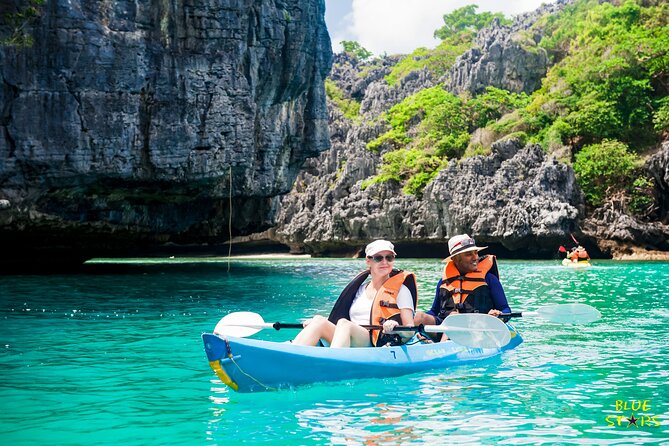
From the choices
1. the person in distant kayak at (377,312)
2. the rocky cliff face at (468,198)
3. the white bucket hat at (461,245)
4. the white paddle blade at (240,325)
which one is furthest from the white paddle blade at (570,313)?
the rocky cliff face at (468,198)

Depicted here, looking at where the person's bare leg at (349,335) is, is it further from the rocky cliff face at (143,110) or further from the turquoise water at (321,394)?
the rocky cliff face at (143,110)

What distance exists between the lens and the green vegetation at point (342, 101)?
73.8 meters

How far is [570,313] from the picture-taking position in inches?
363

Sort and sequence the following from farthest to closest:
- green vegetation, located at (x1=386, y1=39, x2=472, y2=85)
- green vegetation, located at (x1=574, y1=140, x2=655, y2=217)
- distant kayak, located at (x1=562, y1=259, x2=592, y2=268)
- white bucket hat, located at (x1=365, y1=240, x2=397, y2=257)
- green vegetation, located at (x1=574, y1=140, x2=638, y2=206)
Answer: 1. green vegetation, located at (x1=386, y1=39, x2=472, y2=85)
2. green vegetation, located at (x1=574, y1=140, x2=638, y2=206)
3. green vegetation, located at (x1=574, y1=140, x2=655, y2=217)
4. distant kayak, located at (x1=562, y1=259, x2=592, y2=268)
5. white bucket hat, located at (x1=365, y1=240, x2=397, y2=257)

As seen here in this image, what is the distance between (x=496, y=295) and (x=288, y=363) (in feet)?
9.92

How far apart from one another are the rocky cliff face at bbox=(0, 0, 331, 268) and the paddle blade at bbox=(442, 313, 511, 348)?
16.8 metres

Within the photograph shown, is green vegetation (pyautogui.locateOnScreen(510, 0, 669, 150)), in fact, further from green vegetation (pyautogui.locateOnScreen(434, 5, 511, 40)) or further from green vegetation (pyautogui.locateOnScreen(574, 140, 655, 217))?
green vegetation (pyautogui.locateOnScreen(434, 5, 511, 40))

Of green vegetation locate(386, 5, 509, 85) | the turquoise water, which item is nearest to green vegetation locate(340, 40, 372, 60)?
green vegetation locate(386, 5, 509, 85)

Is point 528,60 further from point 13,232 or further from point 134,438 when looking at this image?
point 134,438

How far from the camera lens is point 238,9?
78.2 feet

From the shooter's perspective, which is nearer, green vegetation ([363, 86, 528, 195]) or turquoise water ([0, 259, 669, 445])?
turquoise water ([0, 259, 669, 445])

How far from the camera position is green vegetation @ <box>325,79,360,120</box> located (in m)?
73.8

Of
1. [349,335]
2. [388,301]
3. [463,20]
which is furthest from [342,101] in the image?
[349,335]

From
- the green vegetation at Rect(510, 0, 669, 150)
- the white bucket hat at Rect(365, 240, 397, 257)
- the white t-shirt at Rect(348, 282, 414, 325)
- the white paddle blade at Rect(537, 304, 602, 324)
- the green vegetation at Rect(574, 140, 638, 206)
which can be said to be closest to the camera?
the white bucket hat at Rect(365, 240, 397, 257)
